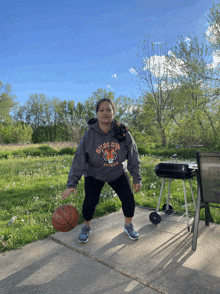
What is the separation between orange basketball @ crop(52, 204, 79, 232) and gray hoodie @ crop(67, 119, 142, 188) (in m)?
0.35

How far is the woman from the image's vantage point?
2957 mm

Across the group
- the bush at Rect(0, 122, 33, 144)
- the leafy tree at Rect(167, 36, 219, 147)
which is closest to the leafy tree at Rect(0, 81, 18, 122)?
the bush at Rect(0, 122, 33, 144)

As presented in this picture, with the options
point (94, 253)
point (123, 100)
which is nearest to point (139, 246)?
point (94, 253)

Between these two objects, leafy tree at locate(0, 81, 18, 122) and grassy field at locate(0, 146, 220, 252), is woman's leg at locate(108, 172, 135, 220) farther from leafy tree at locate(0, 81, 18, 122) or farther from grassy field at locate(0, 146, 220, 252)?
leafy tree at locate(0, 81, 18, 122)

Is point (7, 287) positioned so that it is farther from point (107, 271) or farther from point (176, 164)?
point (176, 164)

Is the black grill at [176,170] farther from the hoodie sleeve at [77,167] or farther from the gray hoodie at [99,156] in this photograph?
the hoodie sleeve at [77,167]

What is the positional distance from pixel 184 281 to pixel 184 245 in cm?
78

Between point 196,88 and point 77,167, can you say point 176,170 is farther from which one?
point 196,88

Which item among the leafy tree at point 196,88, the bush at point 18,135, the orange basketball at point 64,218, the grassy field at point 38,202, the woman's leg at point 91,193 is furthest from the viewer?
the bush at point 18,135

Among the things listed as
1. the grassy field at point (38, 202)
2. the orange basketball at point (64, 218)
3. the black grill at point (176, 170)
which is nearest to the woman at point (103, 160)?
the orange basketball at point (64, 218)

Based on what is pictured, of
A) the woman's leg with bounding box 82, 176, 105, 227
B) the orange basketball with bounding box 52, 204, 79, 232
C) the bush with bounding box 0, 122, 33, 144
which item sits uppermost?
the bush with bounding box 0, 122, 33, 144

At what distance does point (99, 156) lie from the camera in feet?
9.68

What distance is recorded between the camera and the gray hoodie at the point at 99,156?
295 centimetres

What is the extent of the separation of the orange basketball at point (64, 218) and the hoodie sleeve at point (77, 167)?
0.36m
